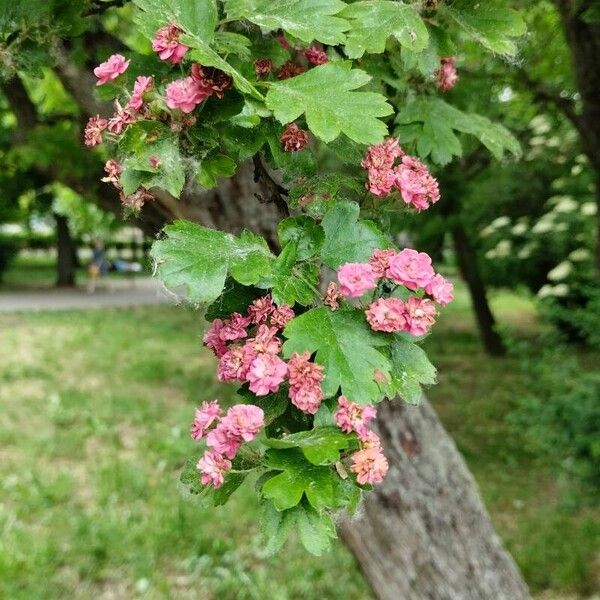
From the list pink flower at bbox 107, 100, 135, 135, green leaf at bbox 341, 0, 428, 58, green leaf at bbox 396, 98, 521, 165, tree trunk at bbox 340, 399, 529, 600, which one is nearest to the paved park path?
tree trunk at bbox 340, 399, 529, 600

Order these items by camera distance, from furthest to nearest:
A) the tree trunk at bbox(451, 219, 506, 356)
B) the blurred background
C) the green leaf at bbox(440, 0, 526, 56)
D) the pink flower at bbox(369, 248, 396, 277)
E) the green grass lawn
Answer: the tree trunk at bbox(451, 219, 506, 356) < the green grass lawn < the blurred background < the green leaf at bbox(440, 0, 526, 56) < the pink flower at bbox(369, 248, 396, 277)

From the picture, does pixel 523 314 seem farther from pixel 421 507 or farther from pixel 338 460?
pixel 338 460

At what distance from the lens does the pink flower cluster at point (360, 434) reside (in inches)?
35.9

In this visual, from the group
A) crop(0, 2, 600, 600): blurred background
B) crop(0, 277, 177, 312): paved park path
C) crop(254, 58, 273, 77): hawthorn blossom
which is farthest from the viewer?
crop(0, 277, 177, 312): paved park path

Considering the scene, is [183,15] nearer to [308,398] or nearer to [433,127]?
[308,398]

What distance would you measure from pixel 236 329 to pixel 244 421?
6.2 inches

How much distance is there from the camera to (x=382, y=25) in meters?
1.18

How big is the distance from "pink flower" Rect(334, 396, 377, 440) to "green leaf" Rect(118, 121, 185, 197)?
0.36m

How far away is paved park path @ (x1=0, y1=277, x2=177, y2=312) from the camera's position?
16.5 m

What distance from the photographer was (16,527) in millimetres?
4797

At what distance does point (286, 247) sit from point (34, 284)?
897 inches

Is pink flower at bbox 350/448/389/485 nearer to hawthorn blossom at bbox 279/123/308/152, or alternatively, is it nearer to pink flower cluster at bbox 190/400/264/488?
pink flower cluster at bbox 190/400/264/488

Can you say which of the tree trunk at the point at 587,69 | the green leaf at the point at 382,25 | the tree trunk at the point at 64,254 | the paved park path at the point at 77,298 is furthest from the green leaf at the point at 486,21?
the tree trunk at the point at 64,254

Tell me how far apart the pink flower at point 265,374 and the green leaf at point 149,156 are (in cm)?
26
